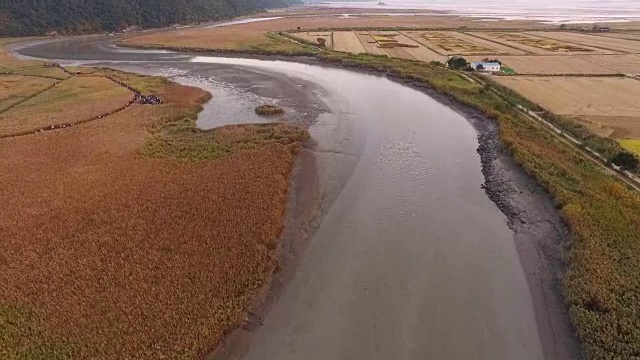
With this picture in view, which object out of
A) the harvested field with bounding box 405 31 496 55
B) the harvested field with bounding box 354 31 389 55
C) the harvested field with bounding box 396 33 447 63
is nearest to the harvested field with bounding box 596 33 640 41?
the harvested field with bounding box 405 31 496 55

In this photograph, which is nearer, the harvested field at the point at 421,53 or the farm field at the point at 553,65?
the farm field at the point at 553,65

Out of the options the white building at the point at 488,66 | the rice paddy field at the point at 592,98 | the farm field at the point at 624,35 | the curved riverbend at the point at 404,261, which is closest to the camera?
the curved riverbend at the point at 404,261

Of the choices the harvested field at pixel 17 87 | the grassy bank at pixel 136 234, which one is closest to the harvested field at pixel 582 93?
the grassy bank at pixel 136 234

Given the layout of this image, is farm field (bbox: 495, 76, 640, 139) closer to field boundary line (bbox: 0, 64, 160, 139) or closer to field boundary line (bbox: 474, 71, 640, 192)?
field boundary line (bbox: 474, 71, 640, 192)

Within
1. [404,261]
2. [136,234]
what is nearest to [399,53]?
[404,261]

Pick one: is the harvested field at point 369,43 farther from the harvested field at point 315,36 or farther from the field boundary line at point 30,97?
the field boundary line at point 30,97

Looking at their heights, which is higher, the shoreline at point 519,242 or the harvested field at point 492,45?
the harvested field at point 492,45
